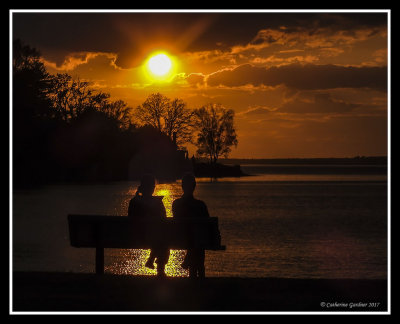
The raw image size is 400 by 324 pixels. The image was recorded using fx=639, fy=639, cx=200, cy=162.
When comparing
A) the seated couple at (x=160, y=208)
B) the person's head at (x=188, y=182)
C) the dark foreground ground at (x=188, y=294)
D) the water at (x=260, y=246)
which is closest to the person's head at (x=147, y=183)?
the seated couple at (x=160, y=208)

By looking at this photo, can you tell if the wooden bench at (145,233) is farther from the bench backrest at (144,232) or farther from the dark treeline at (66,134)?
the dark treeline at (66,134)

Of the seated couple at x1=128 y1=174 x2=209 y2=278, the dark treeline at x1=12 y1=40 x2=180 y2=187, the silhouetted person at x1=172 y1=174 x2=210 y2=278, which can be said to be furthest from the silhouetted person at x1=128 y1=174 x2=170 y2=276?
the dark treeline at x1=12 y1=40 x2=180 y2=187

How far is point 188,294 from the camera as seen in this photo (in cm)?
851

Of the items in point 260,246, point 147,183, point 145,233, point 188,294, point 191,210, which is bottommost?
point 260,246

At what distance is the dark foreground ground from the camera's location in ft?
25.8

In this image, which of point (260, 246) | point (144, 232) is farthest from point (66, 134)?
point (144, 232)

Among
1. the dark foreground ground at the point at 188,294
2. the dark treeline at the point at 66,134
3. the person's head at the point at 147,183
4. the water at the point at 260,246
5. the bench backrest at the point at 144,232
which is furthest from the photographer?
the dark treeline at the point at 66,134

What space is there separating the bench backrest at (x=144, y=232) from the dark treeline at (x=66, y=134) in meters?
42.6

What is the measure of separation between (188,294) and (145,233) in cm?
121

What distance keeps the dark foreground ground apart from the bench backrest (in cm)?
54

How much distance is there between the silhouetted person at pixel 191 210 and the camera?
28.9 feet

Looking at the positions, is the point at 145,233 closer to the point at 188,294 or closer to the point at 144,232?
the point at 144,232

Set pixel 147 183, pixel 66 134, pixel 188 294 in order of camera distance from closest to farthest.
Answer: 1. pixel 188 294
2. pixel 147 183
3. pixel 66 134
